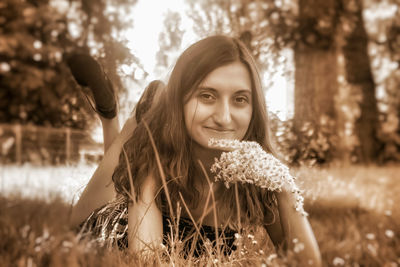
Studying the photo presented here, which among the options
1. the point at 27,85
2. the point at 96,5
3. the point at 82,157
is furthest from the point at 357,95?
the point at 27,85

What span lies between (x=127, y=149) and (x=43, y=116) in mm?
5686

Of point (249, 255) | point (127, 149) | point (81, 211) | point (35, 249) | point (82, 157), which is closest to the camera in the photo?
point (35, 249)

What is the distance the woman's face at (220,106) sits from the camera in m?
2.14

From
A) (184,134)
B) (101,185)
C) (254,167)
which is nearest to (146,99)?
(101,185)

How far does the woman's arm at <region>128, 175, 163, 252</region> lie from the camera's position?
205 centimetres

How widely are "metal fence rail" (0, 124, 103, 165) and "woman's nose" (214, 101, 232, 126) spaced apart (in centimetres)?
212

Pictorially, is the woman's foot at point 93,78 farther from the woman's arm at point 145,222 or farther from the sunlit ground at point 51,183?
the woman's arm at point 145,222

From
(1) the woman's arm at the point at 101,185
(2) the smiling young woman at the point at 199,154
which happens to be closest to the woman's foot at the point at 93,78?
(1) the woman's arm at the point at 101,185

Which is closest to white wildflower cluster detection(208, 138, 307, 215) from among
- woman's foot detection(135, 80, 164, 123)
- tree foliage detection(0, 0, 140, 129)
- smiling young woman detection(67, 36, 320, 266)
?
Answer: smiling young woman detection(67, 36, 320, 266)

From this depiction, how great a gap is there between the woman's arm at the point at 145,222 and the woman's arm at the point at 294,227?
65 cm

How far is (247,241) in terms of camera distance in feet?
7.67

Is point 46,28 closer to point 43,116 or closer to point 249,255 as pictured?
point 43,116

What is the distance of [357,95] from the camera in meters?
7.38

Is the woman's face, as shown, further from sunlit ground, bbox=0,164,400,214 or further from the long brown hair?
sunlit ground, bbox=0,164,400,214
